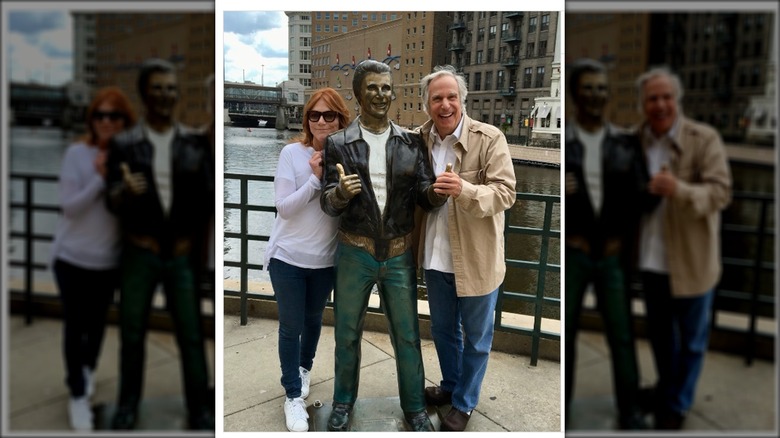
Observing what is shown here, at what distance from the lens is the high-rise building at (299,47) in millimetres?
3291

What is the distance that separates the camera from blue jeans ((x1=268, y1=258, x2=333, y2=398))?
3297 millimetres

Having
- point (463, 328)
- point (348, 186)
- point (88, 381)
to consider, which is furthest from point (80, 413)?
point (463, 328)

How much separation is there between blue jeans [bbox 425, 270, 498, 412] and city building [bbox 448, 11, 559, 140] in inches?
40.2

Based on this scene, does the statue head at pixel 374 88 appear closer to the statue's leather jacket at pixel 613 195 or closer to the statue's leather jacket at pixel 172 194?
the statue's leather jacket at pixel 172 194

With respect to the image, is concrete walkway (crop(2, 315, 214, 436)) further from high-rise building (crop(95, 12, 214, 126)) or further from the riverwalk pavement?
high-rise building (crop(95, 12, 214, 126))

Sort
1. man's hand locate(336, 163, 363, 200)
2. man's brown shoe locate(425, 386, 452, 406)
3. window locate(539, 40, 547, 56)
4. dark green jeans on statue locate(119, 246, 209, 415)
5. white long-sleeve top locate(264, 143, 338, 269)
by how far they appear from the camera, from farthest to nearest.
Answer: man's brown shoe locate(425, 386, 452, 406) → window locate(539, 40, 547, 56) → white long-sleeve top locate(264, 143, 338, 269) → man's hand locate(336, 163, 363, 200) → dark green jeans on statue locate(119, 246, 209, 415)

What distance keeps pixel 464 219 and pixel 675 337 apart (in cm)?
120

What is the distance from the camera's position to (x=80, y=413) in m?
2.55

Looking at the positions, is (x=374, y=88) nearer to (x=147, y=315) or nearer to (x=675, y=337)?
(x=147, y=315)

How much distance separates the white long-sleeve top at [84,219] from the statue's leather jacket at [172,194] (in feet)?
0.18

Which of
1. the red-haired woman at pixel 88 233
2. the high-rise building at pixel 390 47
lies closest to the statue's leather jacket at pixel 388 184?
the high-rise building at pixel 390 47

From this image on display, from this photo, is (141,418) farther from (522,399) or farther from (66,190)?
(522,399)

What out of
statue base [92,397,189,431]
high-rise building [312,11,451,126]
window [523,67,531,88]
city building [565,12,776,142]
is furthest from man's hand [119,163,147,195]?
window [523,67,531,88]

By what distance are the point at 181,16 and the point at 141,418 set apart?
1840 millimetres
